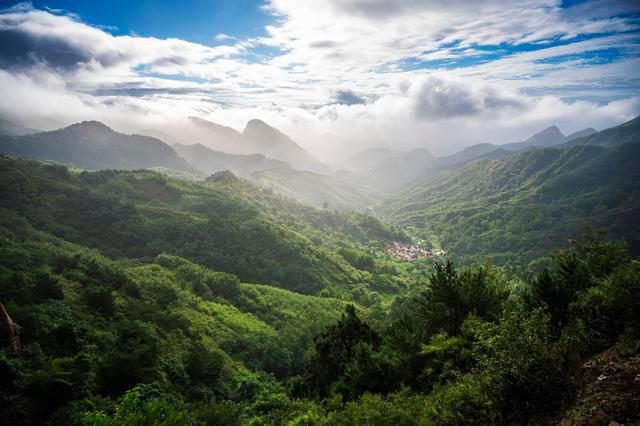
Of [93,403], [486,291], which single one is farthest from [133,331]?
[486,291]

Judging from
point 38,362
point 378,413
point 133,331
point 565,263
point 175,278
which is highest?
point 565,263

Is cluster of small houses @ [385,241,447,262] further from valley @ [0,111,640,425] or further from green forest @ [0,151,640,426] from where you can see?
green forest @ [0,151,640,426]

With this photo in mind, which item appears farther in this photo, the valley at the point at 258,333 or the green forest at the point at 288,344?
the valley at the point at 258,333

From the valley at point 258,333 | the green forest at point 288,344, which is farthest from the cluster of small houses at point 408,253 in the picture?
the green forest at point 288,344

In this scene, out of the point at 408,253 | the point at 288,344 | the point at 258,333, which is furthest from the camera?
the point at 408,253

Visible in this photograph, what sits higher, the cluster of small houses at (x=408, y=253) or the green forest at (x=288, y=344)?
the green forest at (x=288, y=344)

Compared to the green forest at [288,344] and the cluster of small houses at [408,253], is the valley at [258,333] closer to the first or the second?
the green forest at [288,344]

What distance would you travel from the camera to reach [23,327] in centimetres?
2981

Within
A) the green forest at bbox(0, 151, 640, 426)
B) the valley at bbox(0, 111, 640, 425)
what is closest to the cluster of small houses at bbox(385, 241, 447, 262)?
the valley at bbox(0, 111, 640, 425)

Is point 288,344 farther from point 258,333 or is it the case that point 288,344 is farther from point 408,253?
point 408,253

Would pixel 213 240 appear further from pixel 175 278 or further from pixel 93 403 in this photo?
pixel 93 403

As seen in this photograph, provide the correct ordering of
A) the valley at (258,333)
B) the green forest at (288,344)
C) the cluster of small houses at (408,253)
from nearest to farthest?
the green forest at (288,344) → the valley at (258,333) → the cluster of small houses at (408,253)

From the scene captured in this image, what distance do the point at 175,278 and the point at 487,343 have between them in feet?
234

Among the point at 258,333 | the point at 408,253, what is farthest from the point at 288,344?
the point at 408,253
